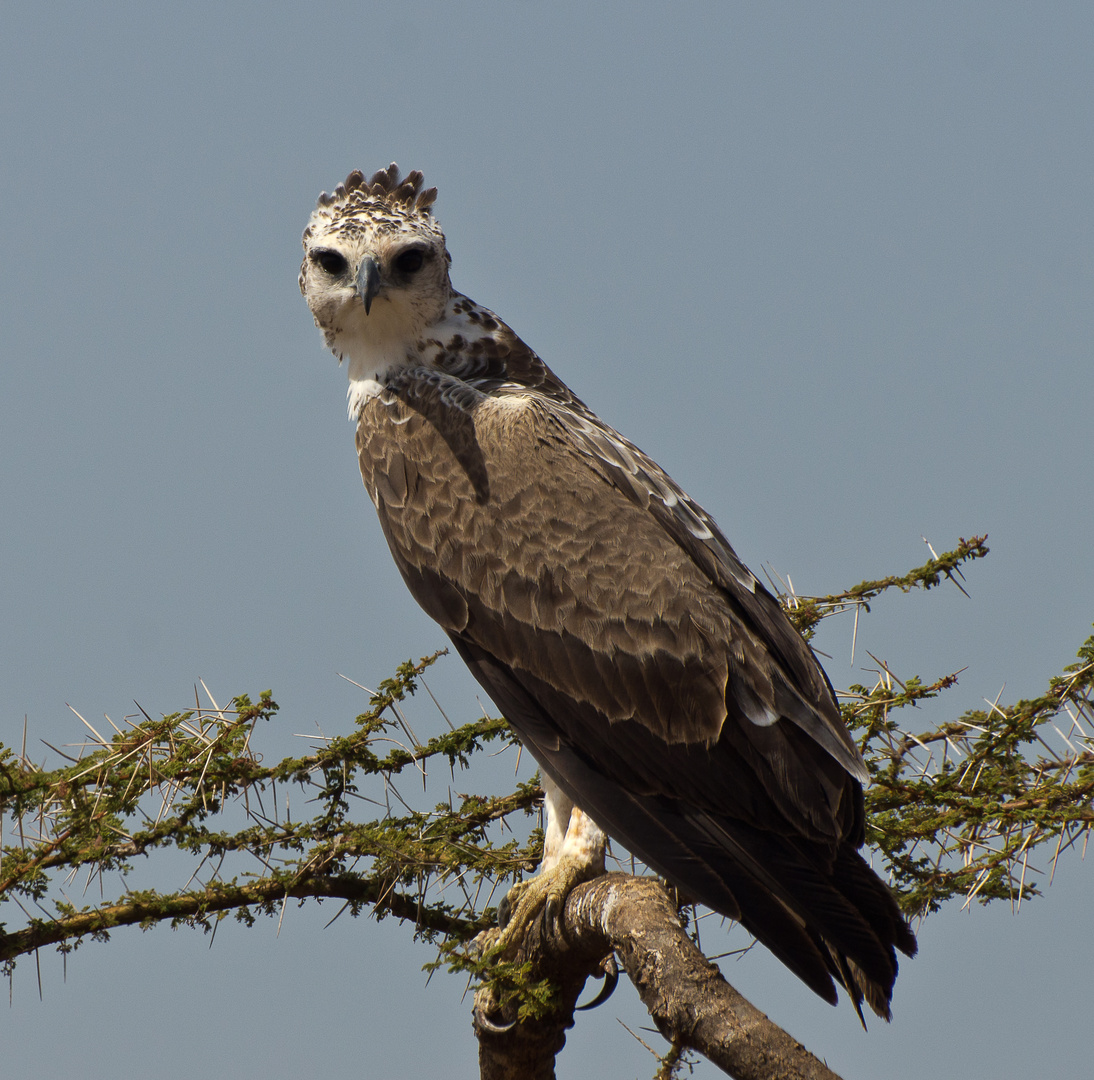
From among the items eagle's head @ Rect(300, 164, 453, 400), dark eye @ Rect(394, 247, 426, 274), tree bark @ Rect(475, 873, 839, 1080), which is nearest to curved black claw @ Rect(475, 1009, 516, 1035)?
tree bark @ Rect(475, 873, 839, 1080)

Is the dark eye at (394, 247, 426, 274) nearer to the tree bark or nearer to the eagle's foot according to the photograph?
the eagle's foot

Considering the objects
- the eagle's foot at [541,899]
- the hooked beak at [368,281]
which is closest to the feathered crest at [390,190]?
the hooked beak at [368,281]

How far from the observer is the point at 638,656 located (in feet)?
14.9

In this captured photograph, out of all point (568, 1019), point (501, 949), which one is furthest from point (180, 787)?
point (568, 1019)

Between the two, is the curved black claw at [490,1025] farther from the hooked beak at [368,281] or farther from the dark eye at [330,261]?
the dark eye at [330,261]

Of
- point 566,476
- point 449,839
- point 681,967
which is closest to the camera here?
point 681,967

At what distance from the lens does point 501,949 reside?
12.5 feet

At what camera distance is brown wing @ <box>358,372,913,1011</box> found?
4.09 m

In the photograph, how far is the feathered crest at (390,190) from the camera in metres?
5.92

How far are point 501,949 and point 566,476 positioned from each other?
1.96 m

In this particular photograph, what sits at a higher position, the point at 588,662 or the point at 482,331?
the point at 482,331

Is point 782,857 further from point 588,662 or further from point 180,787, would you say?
point 180,787

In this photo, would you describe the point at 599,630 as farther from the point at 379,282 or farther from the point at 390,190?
the point at 390,190

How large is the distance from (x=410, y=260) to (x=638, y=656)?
2278mm
